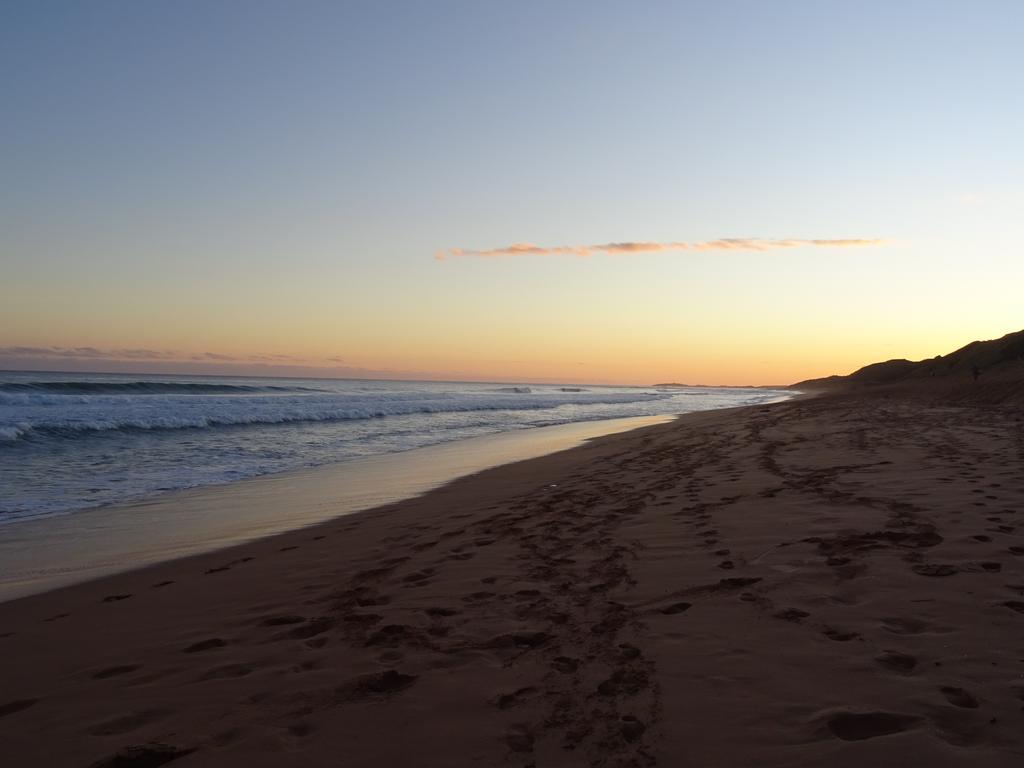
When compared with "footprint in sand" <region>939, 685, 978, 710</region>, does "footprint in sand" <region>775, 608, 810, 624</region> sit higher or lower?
lower

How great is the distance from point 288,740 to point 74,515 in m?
7.79

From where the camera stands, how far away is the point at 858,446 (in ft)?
36.9

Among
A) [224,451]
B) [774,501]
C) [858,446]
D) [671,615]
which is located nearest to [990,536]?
[774,501]

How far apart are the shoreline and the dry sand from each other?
2.16ft

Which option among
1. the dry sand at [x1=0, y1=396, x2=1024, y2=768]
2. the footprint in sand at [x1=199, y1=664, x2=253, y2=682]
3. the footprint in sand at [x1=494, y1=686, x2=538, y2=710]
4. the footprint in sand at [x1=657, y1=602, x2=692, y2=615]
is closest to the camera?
the dry sand at [x1=0, y1=396, x2=1024, y2=768]

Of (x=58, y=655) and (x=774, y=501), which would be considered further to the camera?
(x=774, y=501)

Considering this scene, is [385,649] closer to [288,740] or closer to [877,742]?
[288,740]

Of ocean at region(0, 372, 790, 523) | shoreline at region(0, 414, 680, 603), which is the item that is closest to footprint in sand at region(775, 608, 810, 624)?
shoreline at region(0, 414, 680, 603)

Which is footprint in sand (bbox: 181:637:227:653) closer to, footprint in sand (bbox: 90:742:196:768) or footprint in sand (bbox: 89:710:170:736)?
footprint in sand (bbox: 89:710:170:736)

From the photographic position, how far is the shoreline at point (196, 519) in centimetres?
630

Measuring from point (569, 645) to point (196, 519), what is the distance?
6.71 meters

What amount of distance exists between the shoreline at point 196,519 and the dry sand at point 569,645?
0.66 meters

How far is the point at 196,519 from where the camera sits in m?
8.37

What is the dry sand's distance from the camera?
8.67 feet
